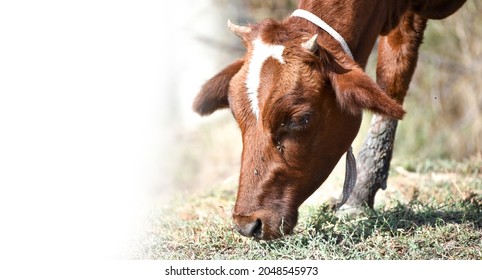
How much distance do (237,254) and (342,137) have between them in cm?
95

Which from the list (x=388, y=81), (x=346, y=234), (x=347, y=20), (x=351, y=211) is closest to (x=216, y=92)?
(x=347, y=20)

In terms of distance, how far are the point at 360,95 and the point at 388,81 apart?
1661mm

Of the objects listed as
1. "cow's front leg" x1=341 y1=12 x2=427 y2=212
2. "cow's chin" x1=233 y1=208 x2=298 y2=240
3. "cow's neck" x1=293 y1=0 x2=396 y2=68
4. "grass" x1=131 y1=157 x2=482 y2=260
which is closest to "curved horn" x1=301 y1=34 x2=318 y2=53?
"cow's neck" x1=293 y1=0 x2=396 y2=68

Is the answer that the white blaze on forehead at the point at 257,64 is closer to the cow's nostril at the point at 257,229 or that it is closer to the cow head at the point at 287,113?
the cow head at the point at 287,113

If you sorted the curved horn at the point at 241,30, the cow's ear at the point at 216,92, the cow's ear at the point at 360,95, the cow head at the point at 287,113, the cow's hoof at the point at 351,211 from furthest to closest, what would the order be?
the cow's hoof at the point at 351,211 < the cow's ear at the point at 216,92 < the curved horn at the point at 241,30 < the cow head at the point at 287,113 < the cow's ear at the point at 360,95

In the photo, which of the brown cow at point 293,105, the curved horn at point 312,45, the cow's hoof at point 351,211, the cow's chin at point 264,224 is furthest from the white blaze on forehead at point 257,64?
the cow's hoof at point 351,211

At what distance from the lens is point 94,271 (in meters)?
4.87

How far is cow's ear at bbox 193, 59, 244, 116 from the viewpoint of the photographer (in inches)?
205

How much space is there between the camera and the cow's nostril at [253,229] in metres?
4.60

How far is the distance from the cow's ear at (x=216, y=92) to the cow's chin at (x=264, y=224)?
91 centimetres

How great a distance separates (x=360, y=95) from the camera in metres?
4.62

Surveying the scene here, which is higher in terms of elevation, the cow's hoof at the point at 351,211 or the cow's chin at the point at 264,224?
the cow's chin at the point at 264,224

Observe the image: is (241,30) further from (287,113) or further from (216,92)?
(287,113)

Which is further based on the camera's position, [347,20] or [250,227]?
[347,20]
